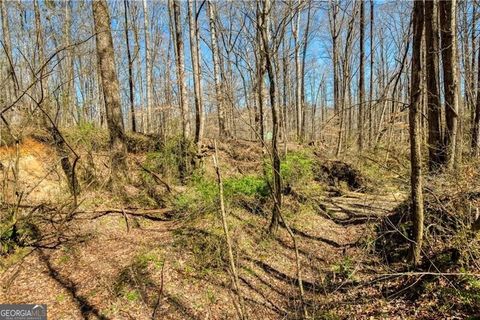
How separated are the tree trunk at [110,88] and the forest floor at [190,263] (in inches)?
34.2

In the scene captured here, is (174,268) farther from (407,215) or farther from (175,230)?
(407,215)

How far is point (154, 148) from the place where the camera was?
1025cm

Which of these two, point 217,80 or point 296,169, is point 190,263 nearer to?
point 296,169

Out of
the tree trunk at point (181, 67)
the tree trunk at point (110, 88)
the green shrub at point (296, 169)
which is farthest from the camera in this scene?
the tree trunk at point (181, 67)

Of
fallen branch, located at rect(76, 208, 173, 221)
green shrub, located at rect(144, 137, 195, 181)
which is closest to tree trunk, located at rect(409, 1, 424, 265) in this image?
fallen branch, located at rect(76, 208, 173, 221)

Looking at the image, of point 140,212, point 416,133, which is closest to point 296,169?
point 140,212

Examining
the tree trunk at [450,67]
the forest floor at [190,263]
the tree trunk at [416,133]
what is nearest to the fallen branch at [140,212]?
the forest floor at [190,263]

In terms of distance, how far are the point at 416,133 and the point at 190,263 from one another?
162 inches

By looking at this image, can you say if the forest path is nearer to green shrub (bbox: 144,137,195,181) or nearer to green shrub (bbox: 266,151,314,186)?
green shrub (bbox: 266,151,314,186)

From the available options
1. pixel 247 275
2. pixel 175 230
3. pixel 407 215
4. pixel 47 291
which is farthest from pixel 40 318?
pixel 407 215

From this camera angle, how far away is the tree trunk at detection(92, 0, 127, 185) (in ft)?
24.4

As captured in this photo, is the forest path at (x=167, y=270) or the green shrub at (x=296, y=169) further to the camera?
the green shrub at (x=296, y=169)

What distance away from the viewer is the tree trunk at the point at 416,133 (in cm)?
372

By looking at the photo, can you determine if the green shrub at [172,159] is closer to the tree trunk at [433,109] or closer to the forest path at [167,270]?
the forest path at [167,270]
